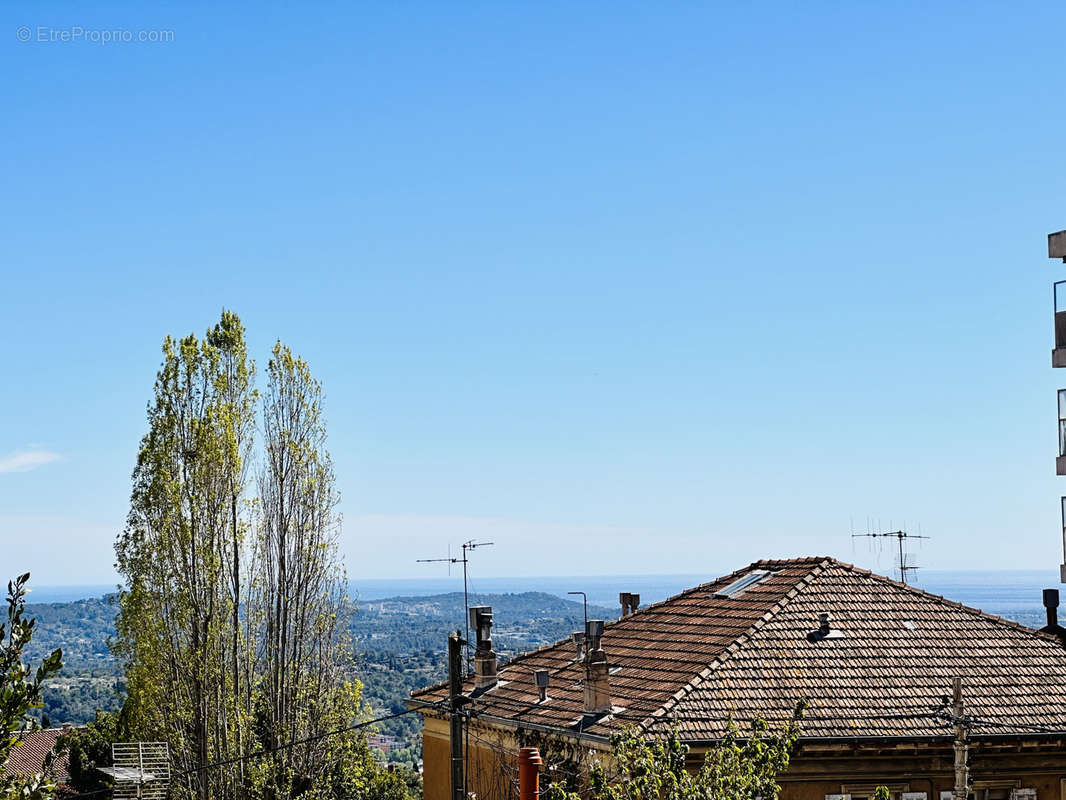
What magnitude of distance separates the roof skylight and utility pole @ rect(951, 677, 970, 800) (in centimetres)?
560

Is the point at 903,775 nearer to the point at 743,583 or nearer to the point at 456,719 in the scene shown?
the point at 743,583

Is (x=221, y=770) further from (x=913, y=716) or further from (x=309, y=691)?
(x=913, y=716)

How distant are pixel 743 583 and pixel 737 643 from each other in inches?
149

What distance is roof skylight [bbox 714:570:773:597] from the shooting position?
73.3 feet

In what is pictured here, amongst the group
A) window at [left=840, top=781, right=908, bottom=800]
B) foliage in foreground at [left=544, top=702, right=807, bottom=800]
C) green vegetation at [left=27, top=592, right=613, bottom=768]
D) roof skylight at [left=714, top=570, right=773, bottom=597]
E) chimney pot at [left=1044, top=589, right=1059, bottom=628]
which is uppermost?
roof skylight at [left=714, top=570, right=773, bottom=597]

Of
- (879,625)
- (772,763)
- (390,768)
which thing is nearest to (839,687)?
(879,625)

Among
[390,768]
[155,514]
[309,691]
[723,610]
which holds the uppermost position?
[155,514]

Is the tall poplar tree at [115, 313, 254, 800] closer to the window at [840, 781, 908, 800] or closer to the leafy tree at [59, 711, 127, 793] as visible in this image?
the leafy tree at [59, 711, 127, 793]

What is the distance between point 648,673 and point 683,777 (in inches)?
310

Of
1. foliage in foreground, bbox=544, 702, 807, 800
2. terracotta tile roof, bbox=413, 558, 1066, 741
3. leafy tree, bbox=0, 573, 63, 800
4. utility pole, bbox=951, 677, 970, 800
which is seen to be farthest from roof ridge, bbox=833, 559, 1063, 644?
leafy tree, bbox=0, 573, 63, 800

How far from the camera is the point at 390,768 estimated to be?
1399 inches

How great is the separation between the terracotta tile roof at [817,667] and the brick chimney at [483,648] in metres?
0.40

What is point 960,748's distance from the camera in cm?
1667

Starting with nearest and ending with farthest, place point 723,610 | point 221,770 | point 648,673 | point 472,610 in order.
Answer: point 648,673, point 723,610, point 472,610, point 221,770
